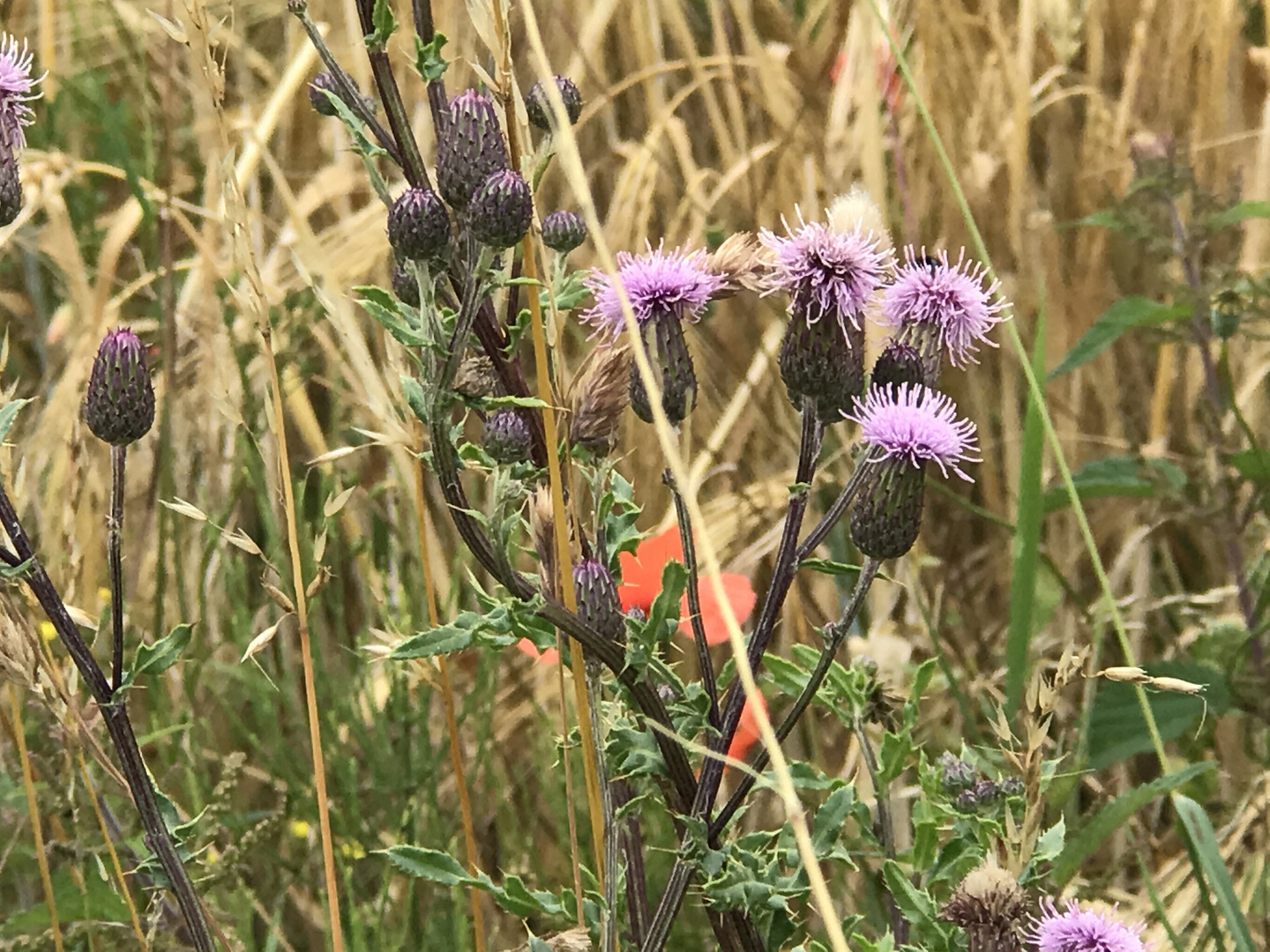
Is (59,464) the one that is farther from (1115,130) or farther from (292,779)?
(1115,130)

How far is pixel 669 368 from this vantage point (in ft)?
2.59

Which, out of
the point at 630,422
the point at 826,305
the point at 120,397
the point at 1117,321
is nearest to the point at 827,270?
the point at 826,305

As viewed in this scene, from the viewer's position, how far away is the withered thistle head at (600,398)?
710mm

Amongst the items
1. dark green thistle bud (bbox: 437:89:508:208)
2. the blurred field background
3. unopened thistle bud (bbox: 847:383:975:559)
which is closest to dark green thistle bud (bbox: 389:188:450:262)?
dark green thistle bud (bbox: 437:89:508:208)

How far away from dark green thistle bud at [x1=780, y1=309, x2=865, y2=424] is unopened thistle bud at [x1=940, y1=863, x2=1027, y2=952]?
27 centimetres

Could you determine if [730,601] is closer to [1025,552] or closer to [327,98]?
[1025,552]

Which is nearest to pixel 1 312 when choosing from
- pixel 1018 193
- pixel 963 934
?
pixel 1018 193

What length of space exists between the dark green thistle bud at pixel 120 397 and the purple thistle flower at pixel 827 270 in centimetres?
35

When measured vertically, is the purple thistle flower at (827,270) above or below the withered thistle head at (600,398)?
above

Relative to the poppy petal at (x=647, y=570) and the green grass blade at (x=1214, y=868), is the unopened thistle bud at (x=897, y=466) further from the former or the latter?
the poppy petal at (x=647, y=570)

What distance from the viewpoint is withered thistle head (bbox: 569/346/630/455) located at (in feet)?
2.33

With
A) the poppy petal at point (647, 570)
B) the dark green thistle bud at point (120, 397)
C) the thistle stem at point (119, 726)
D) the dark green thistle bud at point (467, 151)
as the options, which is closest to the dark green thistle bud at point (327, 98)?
the dark green thistle bud at point (467, 151)

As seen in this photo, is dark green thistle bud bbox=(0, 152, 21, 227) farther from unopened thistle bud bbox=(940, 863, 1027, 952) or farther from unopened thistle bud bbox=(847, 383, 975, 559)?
unopened thistle bud bbox=(940, 863, 1027, 952)

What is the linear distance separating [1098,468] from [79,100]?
1.61 meters
